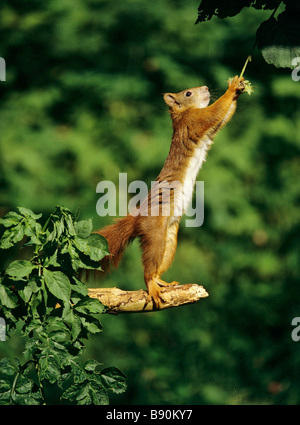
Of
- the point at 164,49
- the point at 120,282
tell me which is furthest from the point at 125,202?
the point at 164,49

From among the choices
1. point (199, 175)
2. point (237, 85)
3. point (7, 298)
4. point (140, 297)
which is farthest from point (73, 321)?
point (199, 175)

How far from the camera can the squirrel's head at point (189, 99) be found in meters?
1.72

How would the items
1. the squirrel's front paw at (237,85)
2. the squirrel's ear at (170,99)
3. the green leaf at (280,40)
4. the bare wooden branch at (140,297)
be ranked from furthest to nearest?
the squirrel's ear at (170,99)
the bare wooden branch at (140,297)
the squirrel's front paw at (237,85)
the green leaf at (280,40)

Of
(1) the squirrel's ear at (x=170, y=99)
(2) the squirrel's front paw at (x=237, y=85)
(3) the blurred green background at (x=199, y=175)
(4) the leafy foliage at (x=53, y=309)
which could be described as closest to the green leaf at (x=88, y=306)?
(4) the leafy foliage at (x=53, y=309)

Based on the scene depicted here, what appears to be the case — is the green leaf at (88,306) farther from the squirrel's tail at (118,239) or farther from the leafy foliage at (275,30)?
the leafy foliage at (275,30)

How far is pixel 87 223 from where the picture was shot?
4.63ft

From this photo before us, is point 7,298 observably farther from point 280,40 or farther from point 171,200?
point 280,40

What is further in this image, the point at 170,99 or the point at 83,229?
the point at 170,99

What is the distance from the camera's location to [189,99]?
176 cm

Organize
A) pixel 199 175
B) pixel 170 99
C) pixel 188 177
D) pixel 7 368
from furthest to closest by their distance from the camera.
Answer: pixel 199 175 → pixel 170 99 → pixel 188 177 → pixel 7 368

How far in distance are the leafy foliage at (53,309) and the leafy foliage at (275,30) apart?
54 centimetres

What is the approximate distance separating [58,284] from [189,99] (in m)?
0.71

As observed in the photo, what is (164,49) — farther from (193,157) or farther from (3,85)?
(193,157)

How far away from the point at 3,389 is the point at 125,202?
167 cm
